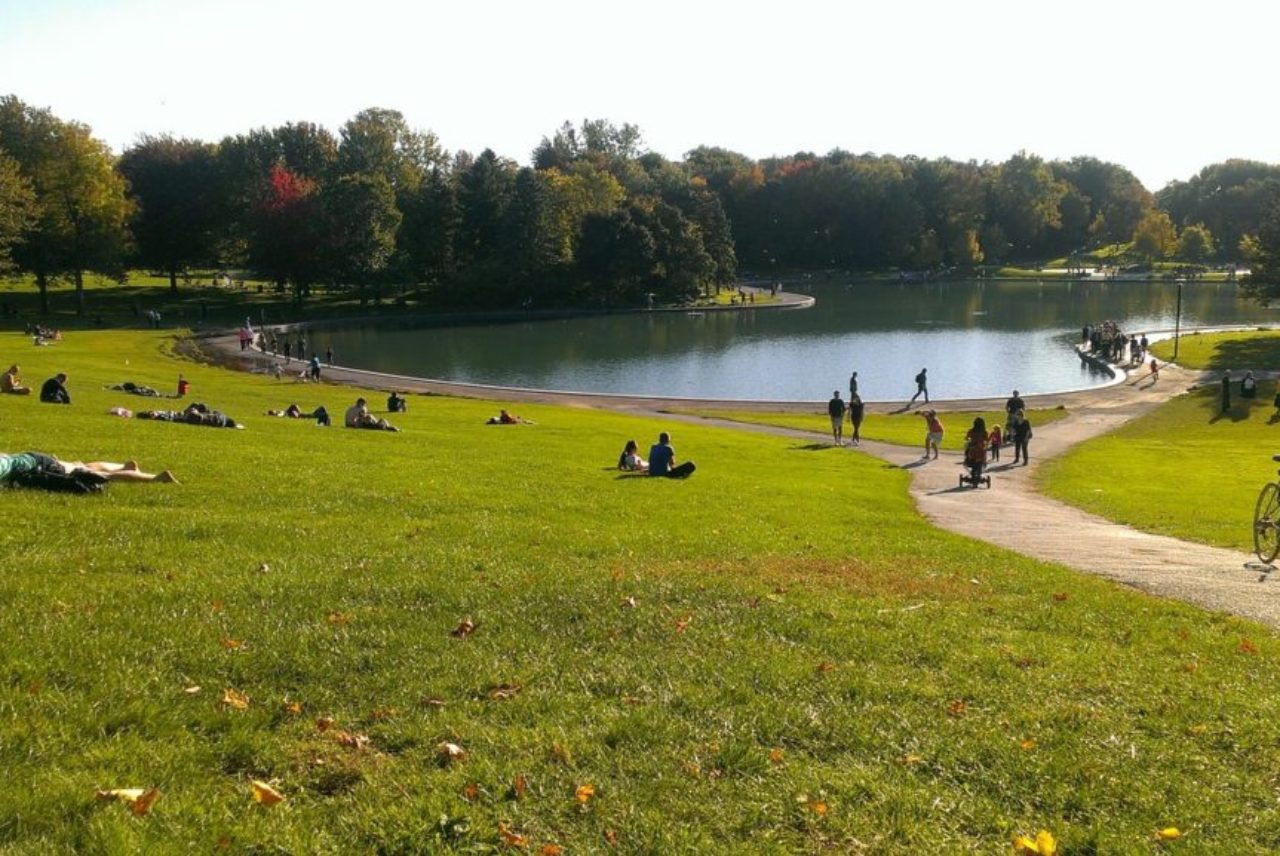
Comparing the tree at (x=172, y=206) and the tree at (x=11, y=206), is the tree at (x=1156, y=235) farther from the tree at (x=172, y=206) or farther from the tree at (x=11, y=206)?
the tree at (x=11, y=206)

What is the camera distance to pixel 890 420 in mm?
41219

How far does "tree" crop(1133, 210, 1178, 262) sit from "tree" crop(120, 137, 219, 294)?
13174cm

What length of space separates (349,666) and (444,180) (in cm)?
10560

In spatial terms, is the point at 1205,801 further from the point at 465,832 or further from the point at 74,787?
the point at 74,787

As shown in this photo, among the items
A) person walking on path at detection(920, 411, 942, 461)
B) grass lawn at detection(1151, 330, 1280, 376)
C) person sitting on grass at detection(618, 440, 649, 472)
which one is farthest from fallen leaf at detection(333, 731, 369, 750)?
grass lawn at detection(1151, 330, 1280, 376)

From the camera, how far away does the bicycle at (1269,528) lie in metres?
14.2

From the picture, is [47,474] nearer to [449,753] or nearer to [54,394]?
[449,753]

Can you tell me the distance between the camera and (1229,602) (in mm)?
11508

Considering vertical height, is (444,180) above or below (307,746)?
above

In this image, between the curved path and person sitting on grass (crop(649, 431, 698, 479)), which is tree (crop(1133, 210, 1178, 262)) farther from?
person sitting on grass (crop(649, 431, 698, 479))

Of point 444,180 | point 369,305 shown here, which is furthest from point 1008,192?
point 369,305

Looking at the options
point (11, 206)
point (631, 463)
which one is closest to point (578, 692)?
point (631, 463)

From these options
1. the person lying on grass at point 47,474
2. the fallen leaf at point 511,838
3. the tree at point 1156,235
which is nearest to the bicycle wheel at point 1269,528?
the fallen leaf at point 511,838

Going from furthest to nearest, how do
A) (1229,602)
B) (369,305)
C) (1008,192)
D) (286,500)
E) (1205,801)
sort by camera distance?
(1008,192), (369,305), (286,500), (1229,602), (1205,801)
